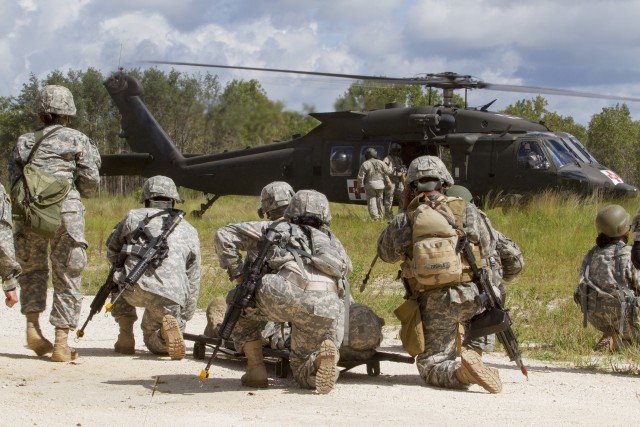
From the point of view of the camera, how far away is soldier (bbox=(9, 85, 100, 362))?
728cm

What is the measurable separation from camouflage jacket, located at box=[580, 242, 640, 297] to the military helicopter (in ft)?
27.6

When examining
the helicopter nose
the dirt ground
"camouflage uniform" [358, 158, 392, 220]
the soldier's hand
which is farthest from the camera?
"camouflage uniform" [358, 158, 392, 220]

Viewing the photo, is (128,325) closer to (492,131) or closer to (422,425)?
(422,425)

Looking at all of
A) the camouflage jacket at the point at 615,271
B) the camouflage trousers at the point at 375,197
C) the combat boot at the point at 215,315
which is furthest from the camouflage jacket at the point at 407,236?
the camouflage trousers at the point at 375,197

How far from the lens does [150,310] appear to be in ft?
24.7

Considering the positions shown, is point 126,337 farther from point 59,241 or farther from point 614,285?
point 614,285

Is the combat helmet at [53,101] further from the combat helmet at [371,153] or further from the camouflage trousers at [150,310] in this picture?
the combat helmet at [371,153]

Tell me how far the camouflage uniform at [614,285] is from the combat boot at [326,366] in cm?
272

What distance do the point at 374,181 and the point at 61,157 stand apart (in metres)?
11.4

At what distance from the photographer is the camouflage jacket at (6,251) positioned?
6.64 meters

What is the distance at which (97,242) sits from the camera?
652 inches

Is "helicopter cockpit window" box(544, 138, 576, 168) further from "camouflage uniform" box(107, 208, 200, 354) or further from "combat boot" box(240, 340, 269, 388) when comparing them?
"combat boot" box(240, 340, 269, 388)

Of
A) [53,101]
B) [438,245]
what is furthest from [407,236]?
[53,101]

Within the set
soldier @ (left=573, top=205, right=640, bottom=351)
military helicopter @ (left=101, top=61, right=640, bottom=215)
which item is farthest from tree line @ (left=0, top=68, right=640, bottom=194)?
soldier @ (left=573, top=205, right=640, bottom=351)
